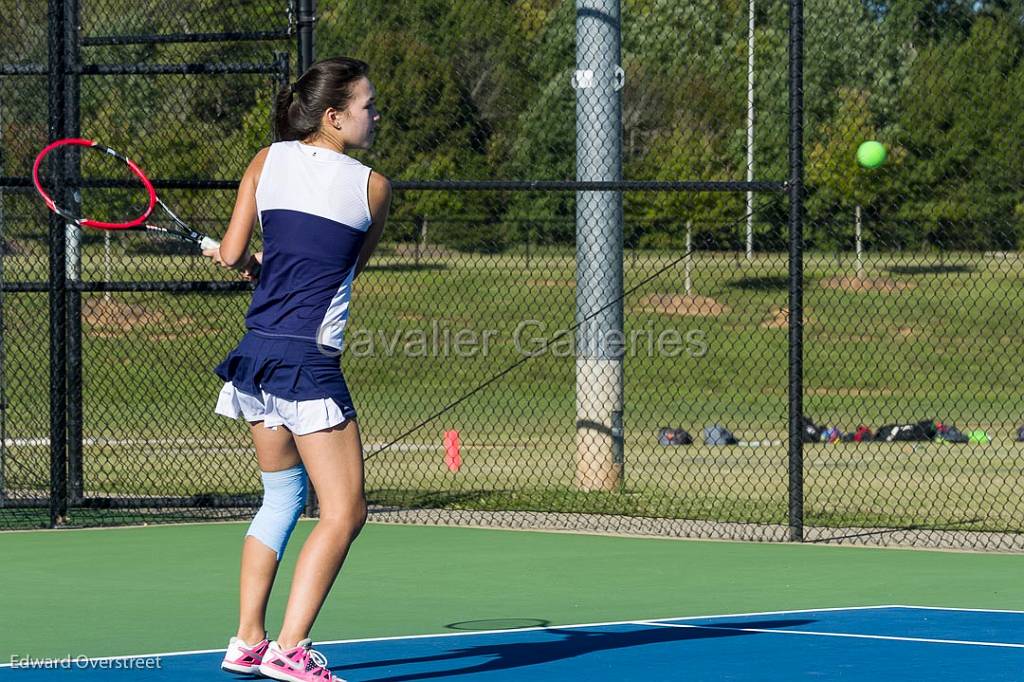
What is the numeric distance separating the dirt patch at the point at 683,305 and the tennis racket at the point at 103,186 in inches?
396

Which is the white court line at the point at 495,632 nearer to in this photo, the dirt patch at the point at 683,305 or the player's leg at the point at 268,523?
the player's leg at the point at 268,523

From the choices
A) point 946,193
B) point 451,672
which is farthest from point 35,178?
point 946,193

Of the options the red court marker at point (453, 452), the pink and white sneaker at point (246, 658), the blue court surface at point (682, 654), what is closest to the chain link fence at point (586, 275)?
the red court marker at point (453, 452)

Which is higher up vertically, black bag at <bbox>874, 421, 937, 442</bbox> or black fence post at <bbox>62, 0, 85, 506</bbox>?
black fence post at <bbox>62, 0, 85, 506</bbox>

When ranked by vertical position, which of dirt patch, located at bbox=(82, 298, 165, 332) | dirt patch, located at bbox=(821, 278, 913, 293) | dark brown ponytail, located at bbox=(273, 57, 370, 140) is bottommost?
Answer: dark brown ponytail, located at bbox=(273, 57, 370, 140)

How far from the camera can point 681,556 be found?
865 cm

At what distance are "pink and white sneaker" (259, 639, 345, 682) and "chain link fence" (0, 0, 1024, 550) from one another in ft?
14.1

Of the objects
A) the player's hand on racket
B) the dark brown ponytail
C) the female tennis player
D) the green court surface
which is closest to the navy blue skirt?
the female tennis player

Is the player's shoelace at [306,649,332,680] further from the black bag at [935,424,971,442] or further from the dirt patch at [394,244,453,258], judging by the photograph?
the dirt patch at [394,244,453,258]

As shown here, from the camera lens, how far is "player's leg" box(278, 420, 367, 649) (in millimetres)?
5289

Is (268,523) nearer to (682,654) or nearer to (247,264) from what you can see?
(247,264)

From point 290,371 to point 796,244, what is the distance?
14.4 feet

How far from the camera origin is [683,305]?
86.7ft

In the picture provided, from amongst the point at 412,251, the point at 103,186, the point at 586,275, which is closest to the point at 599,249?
the point at 586,275
